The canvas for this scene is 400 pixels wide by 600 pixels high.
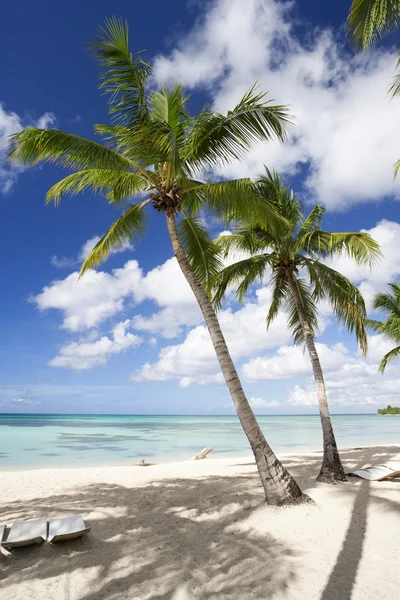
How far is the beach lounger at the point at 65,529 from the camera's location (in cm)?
499

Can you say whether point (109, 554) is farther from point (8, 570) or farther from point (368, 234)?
point (368, 234)

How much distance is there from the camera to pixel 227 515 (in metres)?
6.45

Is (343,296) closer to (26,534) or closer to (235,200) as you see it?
(235,200)

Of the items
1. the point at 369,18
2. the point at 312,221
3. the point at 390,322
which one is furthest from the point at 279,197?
the point at 390,322

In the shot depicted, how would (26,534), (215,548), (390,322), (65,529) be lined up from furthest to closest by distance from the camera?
(390,322) → (215,548) → (65,529) → (26,534)

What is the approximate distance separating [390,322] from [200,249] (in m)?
17.4

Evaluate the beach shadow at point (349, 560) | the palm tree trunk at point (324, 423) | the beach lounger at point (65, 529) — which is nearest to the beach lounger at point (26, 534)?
the beach lounger at point (65, 529)

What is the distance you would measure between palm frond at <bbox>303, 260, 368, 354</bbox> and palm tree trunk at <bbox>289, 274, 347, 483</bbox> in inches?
27.0

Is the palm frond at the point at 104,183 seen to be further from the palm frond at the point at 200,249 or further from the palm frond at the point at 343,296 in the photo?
the palm frond at the point at 343,296

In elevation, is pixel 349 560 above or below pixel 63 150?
below

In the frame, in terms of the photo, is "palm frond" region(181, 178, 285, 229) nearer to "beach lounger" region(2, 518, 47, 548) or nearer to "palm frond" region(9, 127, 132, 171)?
"palm frond" region(9, 127, 132, 171)

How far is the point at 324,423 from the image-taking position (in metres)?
9.10

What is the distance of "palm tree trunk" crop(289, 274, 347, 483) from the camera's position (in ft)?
28.0

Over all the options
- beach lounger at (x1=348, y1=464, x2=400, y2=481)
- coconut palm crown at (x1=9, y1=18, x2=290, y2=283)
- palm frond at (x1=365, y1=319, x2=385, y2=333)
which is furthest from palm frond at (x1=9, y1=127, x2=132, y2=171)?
palm frond at (x1=365, y1=319, x2=385, y2=333)
